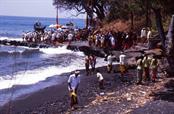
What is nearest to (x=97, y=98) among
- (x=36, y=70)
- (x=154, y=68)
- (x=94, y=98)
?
(x=94, y=98)

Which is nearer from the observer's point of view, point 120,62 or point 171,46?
point 171,46

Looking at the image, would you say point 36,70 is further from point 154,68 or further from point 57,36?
point 57,36

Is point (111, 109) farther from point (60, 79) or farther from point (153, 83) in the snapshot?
point (60, 79)

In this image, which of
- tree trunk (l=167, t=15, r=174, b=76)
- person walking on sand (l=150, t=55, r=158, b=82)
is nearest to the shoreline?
person walking on sand (l=150, t=55, r=158, b=82)

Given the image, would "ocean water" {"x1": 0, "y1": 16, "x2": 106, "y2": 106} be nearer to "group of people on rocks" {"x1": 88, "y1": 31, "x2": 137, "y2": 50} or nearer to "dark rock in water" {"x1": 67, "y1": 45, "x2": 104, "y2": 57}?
"dark rock in water" {"x1": 67, "y1": 45, "x2": 104, "y2": 57}

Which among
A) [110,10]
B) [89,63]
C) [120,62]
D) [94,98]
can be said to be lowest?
[94,98]

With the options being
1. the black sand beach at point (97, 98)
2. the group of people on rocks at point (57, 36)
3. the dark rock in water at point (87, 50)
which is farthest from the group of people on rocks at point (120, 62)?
the group of people on rocks at point (57, 36)

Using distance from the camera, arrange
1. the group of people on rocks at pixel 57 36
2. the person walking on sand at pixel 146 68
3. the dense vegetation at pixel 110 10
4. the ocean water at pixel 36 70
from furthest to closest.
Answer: the group of people on rocks at pixel 57 36
the dense vegetation at pixel 110 10
the ocean water at pixel 36 70
the person walking on sand at pixel 146 68

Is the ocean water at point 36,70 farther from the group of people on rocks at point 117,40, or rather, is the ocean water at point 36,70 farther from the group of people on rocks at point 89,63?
the group of people on rocks at point 117,40

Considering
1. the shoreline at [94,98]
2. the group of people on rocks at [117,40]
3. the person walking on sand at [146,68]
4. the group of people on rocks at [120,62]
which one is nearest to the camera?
the shoreline at [94,98]

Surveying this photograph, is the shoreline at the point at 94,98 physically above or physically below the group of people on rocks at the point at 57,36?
below

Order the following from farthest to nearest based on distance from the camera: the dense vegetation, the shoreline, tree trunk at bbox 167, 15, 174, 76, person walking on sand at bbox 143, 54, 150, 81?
1. the dense vegetation
2. person walking on sand at bbox 143, 54, 150, 81
3. tree trunk at bbox 167, 15, 174, 76
4. the shoreline

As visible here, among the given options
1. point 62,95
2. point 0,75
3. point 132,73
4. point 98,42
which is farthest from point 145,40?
point 62,95

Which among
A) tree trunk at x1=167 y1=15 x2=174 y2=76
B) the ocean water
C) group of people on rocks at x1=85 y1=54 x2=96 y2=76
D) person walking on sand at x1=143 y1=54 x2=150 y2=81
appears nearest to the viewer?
tree trunk at x1=167 y1=15 x2=174 y2=76
